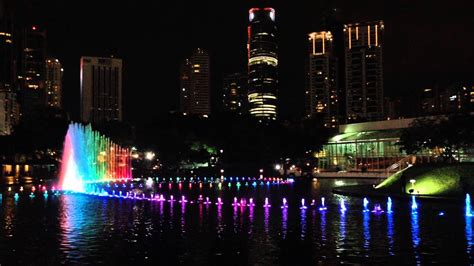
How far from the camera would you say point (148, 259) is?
49.6 feet

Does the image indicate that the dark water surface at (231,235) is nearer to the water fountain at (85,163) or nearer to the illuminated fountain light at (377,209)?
the illuminated fountain light at (377,209)

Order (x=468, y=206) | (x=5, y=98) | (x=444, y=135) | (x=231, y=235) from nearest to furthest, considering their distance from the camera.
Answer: (x=231, y=235) → (x=468, y=206) → (x=444, y=135) → (x=5, y=98)

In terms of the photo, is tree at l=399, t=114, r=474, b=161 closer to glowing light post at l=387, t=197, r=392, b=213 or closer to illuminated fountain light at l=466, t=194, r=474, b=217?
illuminated fountain light at l=466, t=194, r=474, b=217

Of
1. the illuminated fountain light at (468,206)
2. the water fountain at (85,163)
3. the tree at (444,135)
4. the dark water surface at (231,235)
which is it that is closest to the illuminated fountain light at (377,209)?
the dark water surface at (231,235)

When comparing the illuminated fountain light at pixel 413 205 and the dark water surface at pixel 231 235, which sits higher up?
the illuminated fountain light at pixel 413 205

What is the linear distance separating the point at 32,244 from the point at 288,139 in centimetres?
6982

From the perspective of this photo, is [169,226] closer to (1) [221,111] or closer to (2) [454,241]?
(2) [454,241]

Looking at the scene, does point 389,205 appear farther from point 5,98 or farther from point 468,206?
point 5,98

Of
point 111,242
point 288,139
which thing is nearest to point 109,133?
point 288,139

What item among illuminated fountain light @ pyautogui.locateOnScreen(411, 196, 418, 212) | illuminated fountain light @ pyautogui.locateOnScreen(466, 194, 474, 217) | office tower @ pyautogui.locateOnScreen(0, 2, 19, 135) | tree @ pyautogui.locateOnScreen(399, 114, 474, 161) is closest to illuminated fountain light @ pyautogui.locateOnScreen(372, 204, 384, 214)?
illuminated fountain light @ pyautogui.locateOnScreen(411, 196, 418, 212)

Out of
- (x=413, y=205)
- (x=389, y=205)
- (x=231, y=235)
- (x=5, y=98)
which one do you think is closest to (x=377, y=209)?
(x=389, y=205)

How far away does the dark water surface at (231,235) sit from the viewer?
15.2m

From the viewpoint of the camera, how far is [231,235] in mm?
19219

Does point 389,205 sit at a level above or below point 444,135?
below
